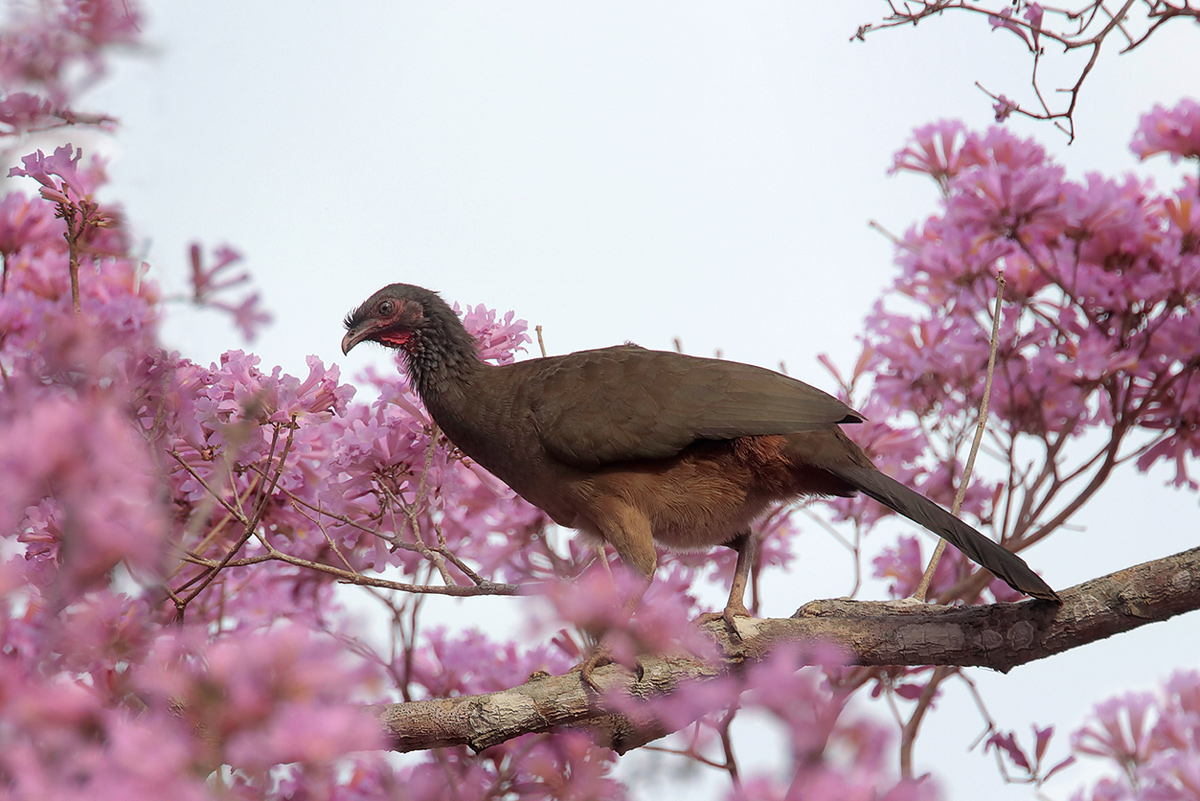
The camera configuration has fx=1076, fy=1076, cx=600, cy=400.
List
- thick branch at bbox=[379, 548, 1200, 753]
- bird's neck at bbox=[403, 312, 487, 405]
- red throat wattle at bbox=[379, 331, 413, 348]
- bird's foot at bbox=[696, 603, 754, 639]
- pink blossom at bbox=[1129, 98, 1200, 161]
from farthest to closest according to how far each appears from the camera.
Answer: pink blossom at bbox=[1129, 98, 1200, 161] → red throat wattle at bbox=[379, 331, 413, 348] → bird's neck at bbox=[403, 312, 487, 405] → bird's foot at bbox=[696, 603, 754, 639] → thick branch at bbox=[379, 548, 1200, 753]

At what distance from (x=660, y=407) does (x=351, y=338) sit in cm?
93

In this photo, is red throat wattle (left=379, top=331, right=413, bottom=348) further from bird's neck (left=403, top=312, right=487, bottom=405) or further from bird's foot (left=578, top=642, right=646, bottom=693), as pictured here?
bird's foot (left=578, top=642, right=646, bottom=693)

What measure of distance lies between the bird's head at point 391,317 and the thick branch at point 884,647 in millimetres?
1117

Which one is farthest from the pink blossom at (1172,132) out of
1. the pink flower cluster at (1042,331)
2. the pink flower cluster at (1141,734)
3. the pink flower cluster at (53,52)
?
the pink flower cluster at (53,52)

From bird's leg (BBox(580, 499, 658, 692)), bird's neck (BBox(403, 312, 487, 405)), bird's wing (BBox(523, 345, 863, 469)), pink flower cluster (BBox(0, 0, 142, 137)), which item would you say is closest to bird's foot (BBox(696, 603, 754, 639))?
bird's leg (BBox(580, 499, 658, 692))

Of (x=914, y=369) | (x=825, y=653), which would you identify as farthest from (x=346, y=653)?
(x=914, y=369)

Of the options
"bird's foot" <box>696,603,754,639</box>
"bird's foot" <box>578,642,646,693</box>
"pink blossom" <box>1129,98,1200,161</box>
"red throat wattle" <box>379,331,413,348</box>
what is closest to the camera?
"bird's foot" <box>578,642,646,693</box>

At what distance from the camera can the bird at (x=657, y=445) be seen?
278cm

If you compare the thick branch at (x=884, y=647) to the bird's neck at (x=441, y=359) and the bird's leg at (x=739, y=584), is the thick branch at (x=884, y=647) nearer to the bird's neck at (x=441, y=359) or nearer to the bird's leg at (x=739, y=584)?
the bird's leg at (x=739, y=584)

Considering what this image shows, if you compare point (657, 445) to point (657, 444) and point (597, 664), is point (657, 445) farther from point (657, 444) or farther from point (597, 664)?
point (597, 664)

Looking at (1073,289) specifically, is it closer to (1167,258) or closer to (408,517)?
(1167,258)

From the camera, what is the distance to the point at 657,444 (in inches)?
111

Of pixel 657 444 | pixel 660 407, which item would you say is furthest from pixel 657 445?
pixel 660 407

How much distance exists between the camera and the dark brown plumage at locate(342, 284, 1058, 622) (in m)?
2.78
